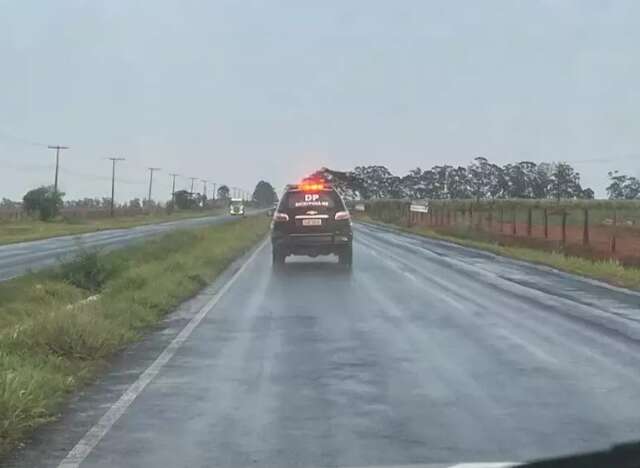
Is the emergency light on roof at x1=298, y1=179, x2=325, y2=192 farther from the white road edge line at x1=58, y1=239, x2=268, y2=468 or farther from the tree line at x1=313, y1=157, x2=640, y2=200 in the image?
the tree line at x1=313, y1=157, x2=640, y2=200

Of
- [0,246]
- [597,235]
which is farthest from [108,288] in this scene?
[597,235]

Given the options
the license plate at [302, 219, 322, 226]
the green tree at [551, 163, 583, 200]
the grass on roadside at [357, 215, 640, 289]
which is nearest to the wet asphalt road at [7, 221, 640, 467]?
the grass on roadside at [357, 215, 640, 289]

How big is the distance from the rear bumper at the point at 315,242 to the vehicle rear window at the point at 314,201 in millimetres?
750

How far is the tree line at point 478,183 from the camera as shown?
126375 millimetres

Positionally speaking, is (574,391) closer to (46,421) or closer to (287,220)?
(46,421)

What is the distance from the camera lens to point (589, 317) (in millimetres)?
14539

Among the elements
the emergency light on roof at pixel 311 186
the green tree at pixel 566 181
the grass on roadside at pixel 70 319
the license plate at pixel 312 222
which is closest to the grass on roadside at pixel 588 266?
the license plate at pixel 312 222

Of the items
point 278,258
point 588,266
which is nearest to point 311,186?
point 278,258

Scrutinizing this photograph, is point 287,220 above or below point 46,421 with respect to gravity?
above

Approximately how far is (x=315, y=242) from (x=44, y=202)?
67630 mm

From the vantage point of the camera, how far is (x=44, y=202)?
88.2 metres

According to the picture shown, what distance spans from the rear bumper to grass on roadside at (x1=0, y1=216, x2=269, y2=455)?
1.90m

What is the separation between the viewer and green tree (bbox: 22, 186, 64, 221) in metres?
88.0

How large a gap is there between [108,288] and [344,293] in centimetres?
432
